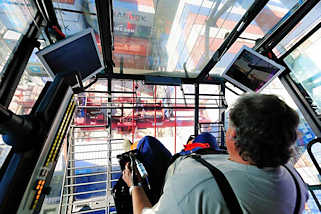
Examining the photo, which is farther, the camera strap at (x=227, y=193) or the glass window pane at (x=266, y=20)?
the glass window pane at (x=266, y=20)

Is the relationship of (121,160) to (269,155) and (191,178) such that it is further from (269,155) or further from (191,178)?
(269,155)

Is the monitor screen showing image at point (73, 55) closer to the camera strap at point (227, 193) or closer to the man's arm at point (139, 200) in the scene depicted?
the man's arm at point (139, 200)

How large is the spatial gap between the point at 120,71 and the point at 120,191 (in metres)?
1.87

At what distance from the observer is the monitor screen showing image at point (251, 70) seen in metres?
1.84

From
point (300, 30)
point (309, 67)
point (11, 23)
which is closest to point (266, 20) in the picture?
point (300, 30)

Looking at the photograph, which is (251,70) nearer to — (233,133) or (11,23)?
(233,133)

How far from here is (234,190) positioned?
46 cm

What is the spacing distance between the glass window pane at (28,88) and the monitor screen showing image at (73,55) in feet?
0.98

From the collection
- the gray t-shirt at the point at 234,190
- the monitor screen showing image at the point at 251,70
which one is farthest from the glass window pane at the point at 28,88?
the monitor screen showing image at the point at 251,70

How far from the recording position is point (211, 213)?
0.45 m

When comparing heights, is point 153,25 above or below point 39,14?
above

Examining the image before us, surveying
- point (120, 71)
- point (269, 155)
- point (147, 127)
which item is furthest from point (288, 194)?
point (147, 127)

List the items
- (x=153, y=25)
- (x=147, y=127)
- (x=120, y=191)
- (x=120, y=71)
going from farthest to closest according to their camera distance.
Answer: (x=147, y=127)
(x=120, y=71)
(x=153, y=25)
(x=120, y=191)

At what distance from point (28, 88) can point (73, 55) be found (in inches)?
21.0
